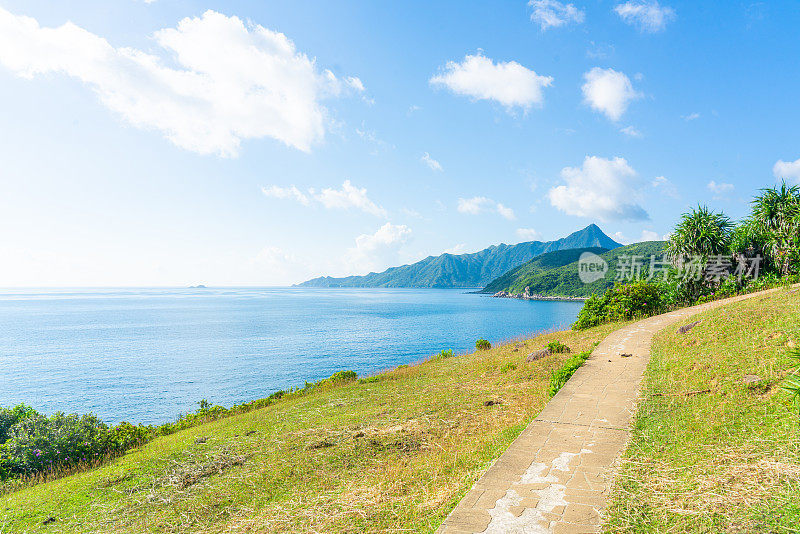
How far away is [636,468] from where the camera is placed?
5.84 meters

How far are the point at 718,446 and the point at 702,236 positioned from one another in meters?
31.7

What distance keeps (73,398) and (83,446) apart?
27.6 meters

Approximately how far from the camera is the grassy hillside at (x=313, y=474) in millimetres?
6125

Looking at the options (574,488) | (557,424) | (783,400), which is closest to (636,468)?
(574,488)

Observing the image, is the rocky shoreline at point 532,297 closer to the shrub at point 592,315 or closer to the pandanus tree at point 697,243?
the pandanus tree at point 697,243

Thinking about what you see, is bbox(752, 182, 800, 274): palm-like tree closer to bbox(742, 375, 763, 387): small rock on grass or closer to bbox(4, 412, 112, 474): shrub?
bbox(742, 375, 763, 387): small rock on grass

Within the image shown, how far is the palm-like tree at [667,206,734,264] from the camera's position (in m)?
30.7

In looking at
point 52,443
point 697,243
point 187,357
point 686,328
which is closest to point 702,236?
point 697,243

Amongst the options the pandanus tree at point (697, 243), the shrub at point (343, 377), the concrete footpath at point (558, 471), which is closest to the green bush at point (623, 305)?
the pandanus tree at point (697, 243)

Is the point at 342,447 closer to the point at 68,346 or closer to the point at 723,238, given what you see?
the point at 723,238

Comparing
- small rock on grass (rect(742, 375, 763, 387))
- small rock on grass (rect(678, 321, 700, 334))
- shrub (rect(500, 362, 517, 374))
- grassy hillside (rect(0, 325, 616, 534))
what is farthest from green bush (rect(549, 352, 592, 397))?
small rock on grass (rect(678, 321, 700, 334))

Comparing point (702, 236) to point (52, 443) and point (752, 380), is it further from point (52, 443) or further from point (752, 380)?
point (52, 443)

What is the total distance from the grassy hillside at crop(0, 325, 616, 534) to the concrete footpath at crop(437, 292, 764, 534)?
566 millimetres

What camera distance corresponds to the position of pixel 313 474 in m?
8.00
